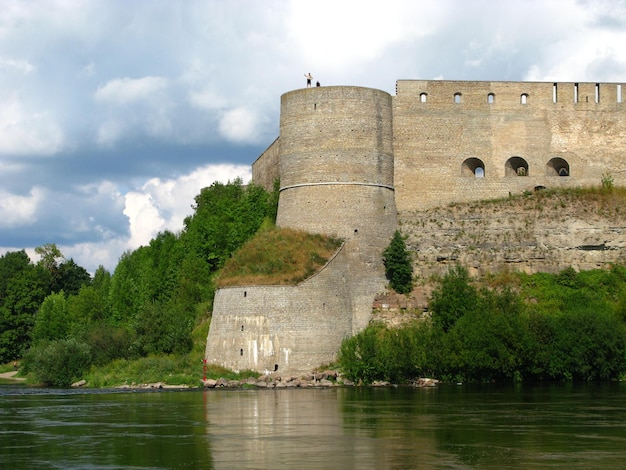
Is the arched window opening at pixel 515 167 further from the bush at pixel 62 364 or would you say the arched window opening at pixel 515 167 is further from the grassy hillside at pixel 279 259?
the bush at pixel 62 364

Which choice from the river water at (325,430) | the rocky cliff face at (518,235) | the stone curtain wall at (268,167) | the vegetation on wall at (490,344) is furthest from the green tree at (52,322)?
the vegetation on wall at (490,344)

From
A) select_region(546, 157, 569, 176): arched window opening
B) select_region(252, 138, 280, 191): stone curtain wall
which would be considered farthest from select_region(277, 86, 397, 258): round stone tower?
select_region(546, 157, 569, 176): arched window opening

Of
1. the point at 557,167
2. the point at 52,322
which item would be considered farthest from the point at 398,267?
the point at 52,322

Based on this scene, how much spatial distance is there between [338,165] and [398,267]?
573cm

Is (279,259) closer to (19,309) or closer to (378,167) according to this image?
(378,167)

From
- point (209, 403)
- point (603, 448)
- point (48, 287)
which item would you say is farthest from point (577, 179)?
point (48, 287)

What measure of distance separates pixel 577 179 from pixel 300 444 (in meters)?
32.5

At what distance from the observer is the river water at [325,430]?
71.1 feet

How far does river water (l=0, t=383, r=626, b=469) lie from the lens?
2166cm

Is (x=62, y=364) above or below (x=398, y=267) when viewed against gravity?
below

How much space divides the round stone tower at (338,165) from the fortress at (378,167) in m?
0.05

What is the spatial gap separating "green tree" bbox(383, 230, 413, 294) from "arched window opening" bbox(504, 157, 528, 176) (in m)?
8.59

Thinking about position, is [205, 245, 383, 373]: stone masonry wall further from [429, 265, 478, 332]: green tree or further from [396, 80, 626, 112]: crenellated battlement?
[396, 80, 626, 112]: crenellated battlement

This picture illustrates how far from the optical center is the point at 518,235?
1960 inches
